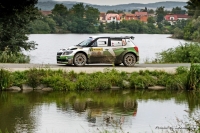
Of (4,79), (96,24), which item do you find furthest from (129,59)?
(96,24)

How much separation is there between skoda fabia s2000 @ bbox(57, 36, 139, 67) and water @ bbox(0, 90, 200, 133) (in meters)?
4.58

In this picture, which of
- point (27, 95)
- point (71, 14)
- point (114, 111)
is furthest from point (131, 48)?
point (71, 14)

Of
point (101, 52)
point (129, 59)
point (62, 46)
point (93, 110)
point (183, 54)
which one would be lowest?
point (93, 110)

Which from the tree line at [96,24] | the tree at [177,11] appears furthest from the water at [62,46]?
the tree at [177,11]

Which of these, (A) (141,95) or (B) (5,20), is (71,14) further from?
(A) (141,95)

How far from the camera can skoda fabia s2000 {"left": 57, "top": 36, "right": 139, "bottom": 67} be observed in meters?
31.6

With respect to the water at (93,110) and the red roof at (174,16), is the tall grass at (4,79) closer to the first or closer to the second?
the water at (93,110)

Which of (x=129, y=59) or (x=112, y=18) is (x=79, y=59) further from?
(x=112, y=18)

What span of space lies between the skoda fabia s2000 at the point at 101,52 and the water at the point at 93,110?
4576 mm

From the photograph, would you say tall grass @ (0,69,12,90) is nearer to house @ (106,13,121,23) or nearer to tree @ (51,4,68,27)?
tree @ (51,4,68,27)

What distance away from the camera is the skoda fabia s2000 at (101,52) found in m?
31.6

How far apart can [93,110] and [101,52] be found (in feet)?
31.7

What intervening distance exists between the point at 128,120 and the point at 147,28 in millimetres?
117496

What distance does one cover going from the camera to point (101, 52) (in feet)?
105
